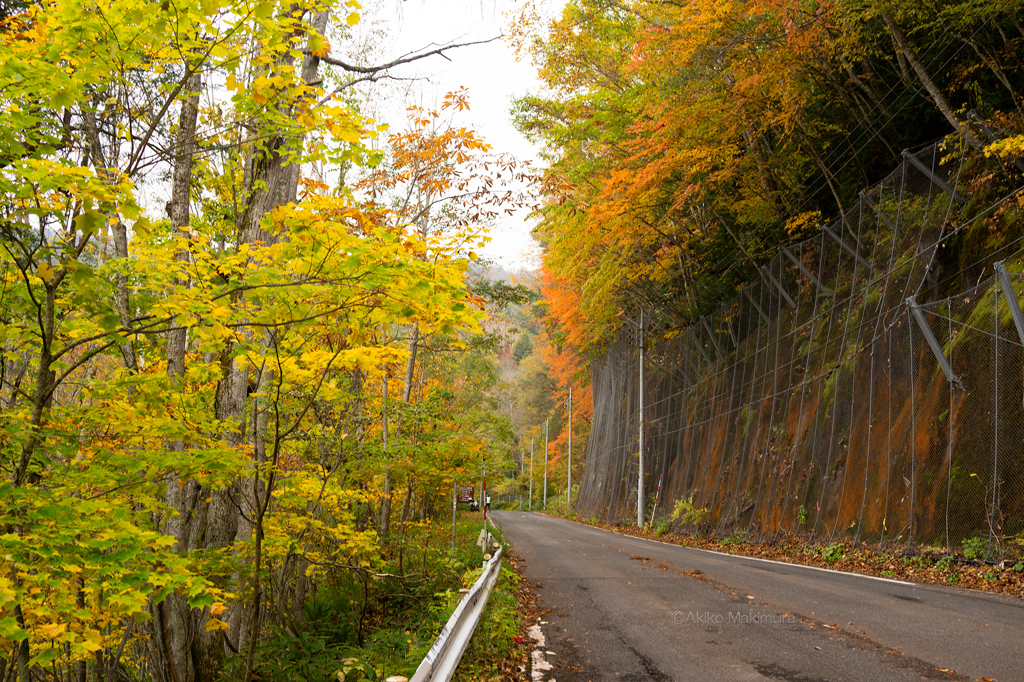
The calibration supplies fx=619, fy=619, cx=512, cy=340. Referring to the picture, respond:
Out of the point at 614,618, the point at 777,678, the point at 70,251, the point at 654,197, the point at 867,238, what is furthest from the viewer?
the point at 654,197

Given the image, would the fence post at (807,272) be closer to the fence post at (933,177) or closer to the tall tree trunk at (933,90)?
the fence post at (933,177)

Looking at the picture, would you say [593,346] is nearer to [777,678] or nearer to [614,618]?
[614,618]

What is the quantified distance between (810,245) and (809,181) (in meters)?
2.85

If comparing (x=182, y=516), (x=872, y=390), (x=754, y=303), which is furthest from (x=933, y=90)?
(x=182, y=516)

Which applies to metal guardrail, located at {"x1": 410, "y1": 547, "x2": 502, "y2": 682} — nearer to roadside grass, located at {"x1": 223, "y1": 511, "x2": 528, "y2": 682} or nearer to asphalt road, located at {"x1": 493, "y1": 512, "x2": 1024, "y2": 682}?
roadside grass, located at {"x1": 223, "y1": 511, "x2": 528, "y2": 682}

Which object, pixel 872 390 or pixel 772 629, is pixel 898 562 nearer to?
pixel 872 390

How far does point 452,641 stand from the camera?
4.44 m

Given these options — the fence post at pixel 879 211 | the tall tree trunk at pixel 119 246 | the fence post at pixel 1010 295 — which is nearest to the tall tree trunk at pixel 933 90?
the fence post at pixel 879 211

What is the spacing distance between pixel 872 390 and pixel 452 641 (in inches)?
459

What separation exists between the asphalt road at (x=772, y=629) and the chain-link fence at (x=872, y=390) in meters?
2.32

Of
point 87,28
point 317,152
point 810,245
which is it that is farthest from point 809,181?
point 87,28

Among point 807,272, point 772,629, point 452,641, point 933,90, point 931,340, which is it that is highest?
point 933,90

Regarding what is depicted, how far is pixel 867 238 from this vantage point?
1404cm

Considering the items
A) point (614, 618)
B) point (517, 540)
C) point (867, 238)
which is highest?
point (867, 238)
